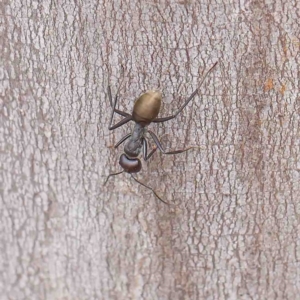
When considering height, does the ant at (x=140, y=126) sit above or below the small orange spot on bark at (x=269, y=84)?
below

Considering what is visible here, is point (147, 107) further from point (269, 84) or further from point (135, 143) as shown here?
point (269, 84)

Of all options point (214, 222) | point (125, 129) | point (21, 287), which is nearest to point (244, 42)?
point (125, 129)

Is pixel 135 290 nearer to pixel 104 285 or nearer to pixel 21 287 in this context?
pixel 104 285

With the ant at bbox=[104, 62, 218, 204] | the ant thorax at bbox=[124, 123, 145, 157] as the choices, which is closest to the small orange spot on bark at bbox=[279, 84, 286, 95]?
the ant at bbox=[104, 62, 218, 204]

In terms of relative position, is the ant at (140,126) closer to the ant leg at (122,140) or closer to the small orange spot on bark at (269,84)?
the ant leg at (122,140)

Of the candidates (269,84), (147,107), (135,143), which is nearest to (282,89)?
(269,84)

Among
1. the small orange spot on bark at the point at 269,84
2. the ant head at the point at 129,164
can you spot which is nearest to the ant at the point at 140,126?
the ant head at the point at 129,164

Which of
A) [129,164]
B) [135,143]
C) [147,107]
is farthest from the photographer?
[135,143]
